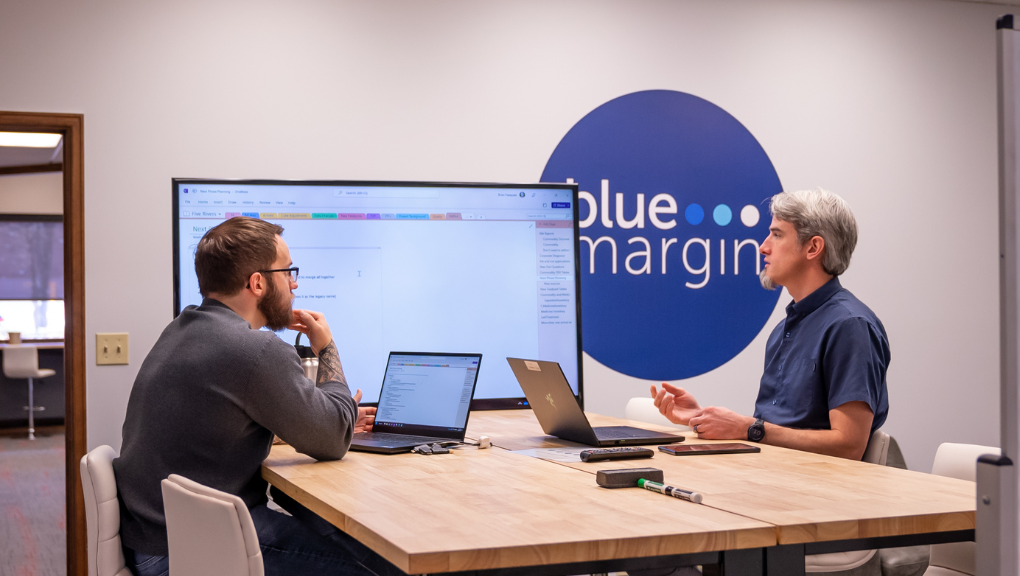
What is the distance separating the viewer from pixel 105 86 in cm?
350

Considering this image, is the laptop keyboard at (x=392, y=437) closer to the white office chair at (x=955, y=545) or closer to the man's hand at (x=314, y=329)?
the man's hand at (x=314, y=329)

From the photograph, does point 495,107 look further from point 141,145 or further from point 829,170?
point 829,170

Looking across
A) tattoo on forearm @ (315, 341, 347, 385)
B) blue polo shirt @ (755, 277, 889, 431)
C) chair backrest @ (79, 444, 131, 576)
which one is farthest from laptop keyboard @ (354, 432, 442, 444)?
blue polo shirt @ (755, 277, 889, 431)

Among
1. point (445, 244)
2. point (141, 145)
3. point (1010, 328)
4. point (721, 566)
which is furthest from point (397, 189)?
point (1010, 328)

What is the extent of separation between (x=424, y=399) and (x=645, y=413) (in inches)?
48.3

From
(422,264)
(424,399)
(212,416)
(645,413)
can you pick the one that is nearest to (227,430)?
(212,416)

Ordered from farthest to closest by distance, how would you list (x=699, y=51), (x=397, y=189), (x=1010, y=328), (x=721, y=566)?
1. (x=699, y=51)
2. (x=397, y=189)
3. (x=721, y=566)
4. (x=1010, y=328)

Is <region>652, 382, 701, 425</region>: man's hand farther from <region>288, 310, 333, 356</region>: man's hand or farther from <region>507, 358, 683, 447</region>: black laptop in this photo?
<region>288, 310, 333, 356</region>: man's hand

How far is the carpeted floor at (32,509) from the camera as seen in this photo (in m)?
4.35

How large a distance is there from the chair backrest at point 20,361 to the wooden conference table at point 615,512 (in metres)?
8.75

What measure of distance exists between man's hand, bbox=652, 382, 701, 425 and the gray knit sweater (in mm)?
996

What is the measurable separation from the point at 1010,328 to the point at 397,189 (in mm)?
2558

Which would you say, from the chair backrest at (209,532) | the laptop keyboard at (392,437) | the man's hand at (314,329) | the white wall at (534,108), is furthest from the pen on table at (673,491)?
the white wall at (534,108)

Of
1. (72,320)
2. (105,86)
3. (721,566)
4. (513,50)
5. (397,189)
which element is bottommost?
(721,566)
